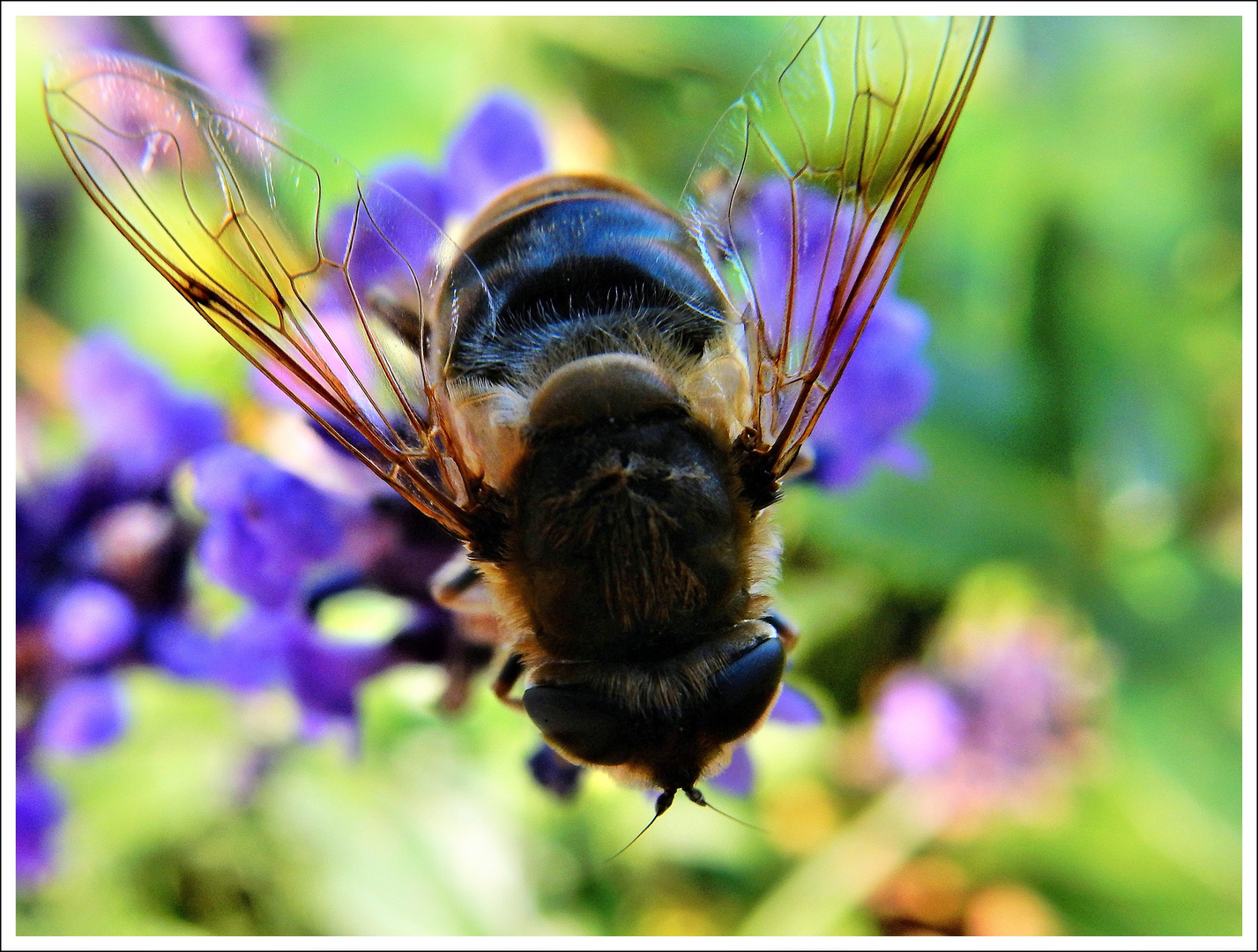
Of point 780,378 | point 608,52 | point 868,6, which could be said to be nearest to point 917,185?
point 780,378

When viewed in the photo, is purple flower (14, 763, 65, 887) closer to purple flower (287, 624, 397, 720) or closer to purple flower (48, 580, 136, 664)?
purple flower (48, 580, 136, 664)

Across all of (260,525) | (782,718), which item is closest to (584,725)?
(782,718)

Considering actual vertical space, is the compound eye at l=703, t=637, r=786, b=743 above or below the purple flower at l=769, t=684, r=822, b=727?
below

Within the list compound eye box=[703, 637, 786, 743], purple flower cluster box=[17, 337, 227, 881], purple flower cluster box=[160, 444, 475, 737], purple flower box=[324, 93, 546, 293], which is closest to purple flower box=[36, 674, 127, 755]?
purple flower cluster box=[17, 337, 227, 881]

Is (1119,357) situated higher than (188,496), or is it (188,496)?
(1119,357)

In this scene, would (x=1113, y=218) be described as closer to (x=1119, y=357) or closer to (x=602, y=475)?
(x=1119, y=357)

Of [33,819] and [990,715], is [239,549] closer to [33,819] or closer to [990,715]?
[33,819]
